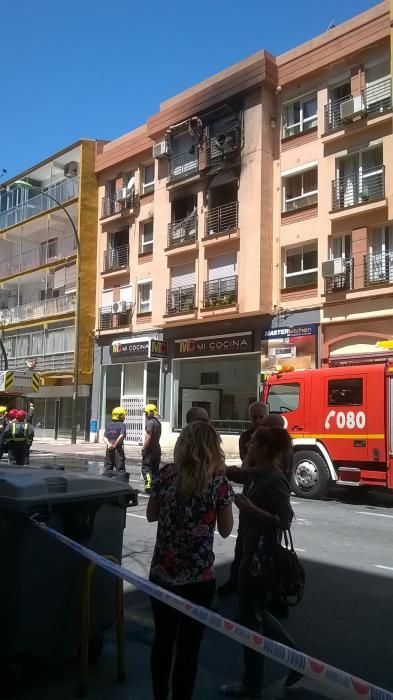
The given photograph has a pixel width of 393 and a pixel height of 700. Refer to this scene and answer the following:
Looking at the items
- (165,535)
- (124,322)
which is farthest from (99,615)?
(124,322)

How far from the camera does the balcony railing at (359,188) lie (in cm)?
2009

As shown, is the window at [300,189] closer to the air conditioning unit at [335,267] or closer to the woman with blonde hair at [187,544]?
the air conditioning unit at [335,267]

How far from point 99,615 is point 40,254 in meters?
34.0

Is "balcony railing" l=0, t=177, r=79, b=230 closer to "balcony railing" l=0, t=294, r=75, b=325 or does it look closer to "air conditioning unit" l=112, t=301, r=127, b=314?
"balcony railing" l=0, t=294, r=75, b=325

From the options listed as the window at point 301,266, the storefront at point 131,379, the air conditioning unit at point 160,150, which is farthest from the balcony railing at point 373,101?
the storefront at point 131,379

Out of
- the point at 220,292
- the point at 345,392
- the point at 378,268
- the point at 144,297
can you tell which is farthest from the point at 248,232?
the point at 345,392

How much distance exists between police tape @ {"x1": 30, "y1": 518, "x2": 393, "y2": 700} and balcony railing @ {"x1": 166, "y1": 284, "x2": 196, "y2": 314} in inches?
866

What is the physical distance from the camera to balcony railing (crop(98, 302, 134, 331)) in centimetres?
2859

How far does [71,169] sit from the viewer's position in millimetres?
31953

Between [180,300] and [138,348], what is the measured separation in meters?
3.27

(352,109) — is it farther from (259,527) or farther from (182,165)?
(259,527)

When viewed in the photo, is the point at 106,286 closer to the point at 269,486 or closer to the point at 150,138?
the point at 150,138

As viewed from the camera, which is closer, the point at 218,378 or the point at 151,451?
the point at 151,451

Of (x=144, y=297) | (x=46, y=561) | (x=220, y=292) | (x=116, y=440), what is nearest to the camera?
(x=46, y=561)
